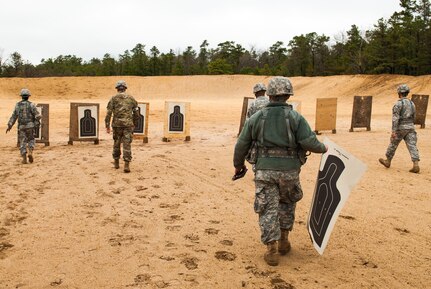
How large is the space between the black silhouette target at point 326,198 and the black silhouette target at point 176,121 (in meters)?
9.88

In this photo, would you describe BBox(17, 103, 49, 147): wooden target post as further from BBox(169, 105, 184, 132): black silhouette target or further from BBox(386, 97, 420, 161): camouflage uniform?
BBox(386, 97, 420, 161): camouflage uniform

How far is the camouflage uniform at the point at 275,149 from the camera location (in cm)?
408

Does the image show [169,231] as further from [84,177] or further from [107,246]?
[84,177]

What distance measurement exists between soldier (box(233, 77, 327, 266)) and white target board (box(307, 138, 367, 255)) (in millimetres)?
192

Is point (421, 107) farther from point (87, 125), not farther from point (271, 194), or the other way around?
point (271, 194)

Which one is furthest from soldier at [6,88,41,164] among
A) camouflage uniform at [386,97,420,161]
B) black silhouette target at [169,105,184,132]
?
camouflage uniform at [386,97,420,161]

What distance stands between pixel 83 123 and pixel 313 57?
55.8 metres

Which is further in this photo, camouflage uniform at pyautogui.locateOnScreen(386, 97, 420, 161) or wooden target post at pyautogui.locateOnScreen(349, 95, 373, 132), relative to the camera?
wooden target post at pyautogui.locateOnScreen(349, 95, 373, 132)

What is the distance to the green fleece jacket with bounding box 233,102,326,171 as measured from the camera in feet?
13.4

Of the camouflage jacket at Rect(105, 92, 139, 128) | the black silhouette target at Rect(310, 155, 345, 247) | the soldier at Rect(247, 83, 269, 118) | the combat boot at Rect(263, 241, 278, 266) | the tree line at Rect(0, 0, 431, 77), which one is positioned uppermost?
the tree line at Rect(0, 0, 431, 77)

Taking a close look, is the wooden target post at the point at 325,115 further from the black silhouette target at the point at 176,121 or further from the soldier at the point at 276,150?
the soldier at the point at 276,150

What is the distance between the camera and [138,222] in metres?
5.63

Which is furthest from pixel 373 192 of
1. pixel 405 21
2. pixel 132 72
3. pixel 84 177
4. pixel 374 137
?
pixel 132 72

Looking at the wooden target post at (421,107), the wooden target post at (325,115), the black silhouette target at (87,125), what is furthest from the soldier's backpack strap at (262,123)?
the wooden target post at (421,107)
